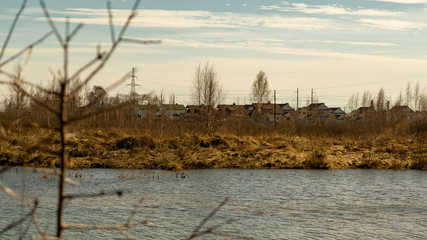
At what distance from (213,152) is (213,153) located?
0.28 m

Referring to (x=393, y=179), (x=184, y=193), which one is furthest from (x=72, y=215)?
(x=393, y=179)

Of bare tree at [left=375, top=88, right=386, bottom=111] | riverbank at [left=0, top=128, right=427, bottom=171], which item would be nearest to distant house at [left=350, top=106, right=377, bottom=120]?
bare tree at [left=375, top=88, right=386, bottom=111]

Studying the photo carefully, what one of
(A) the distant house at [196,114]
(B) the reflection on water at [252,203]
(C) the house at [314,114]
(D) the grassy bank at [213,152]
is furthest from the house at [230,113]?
(B) the reflection on water at [252,203]

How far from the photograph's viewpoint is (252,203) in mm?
14344

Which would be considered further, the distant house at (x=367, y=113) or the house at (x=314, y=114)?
the house at (x=314, y=114)

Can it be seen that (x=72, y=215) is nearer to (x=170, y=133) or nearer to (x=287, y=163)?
(x=287, y=163)

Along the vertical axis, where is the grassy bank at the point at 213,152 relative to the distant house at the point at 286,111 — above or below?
below

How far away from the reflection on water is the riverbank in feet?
7.93

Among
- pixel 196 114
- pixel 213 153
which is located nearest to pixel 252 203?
pixel 213 153

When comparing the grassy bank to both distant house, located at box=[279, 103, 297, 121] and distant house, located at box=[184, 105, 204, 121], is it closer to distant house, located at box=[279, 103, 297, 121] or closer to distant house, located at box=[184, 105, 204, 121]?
distant house, located at box=[184, 105, 204, 121]

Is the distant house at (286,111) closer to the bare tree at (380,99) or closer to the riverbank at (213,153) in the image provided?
the bare tree at (380,99)

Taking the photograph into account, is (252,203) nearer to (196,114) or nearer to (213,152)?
(213,152)

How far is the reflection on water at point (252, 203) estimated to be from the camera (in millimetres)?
11094

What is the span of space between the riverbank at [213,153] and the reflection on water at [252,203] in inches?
95.2
